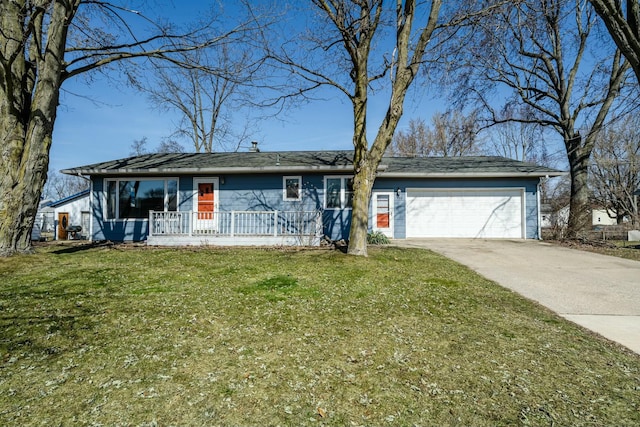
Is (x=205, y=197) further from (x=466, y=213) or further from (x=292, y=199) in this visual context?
(x=466, y=213)

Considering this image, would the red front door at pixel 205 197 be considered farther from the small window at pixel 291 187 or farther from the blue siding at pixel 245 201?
the small window at pixel 291 187

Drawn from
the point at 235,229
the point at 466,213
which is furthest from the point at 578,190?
the point at 235,229

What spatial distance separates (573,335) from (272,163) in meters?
10.4

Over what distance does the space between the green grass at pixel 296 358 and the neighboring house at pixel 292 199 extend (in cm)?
582

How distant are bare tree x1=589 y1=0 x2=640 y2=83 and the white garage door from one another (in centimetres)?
919

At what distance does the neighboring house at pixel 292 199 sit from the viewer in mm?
11336

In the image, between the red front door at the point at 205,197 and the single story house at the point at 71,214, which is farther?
the single story house at the point at 71,214

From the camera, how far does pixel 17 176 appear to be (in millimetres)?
6629

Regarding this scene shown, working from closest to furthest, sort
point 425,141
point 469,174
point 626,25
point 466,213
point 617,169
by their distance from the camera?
point 626,25
point 469,174
point 466,213
point 617,169
point 425,141

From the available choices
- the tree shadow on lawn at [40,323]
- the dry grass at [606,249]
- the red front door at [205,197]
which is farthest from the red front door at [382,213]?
the tree shadow on lawn at [40,323]

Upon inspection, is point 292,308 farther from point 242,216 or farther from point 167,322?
point 242,216

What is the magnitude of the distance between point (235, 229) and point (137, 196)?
427 cm

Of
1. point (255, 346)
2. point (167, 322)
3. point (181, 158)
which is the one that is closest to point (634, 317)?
point (255, 346)

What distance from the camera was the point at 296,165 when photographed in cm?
1155
